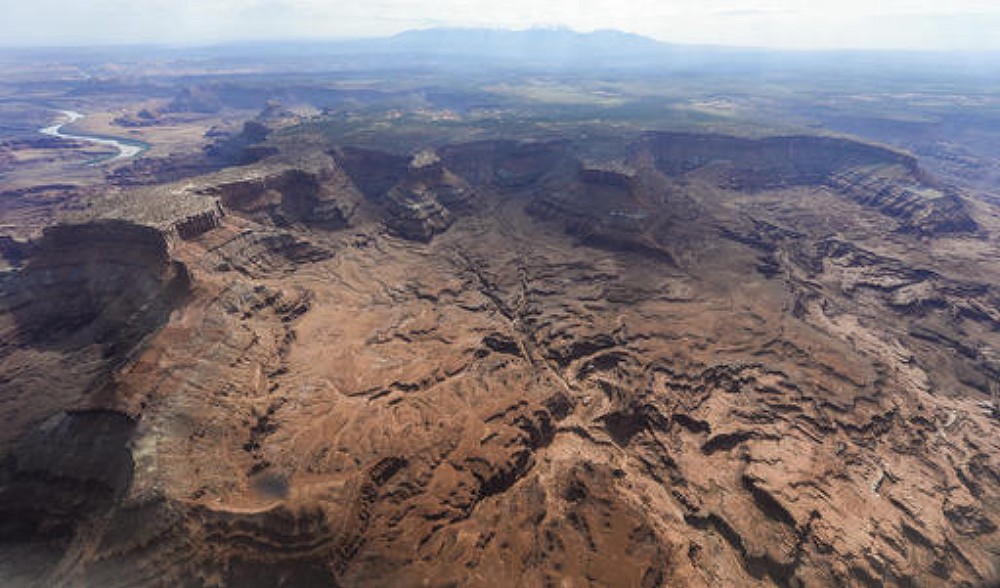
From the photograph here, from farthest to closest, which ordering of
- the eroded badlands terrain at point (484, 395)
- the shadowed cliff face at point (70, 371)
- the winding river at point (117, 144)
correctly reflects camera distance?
Result: the winding river at point (117, 144) < the shadowed cliff face at point (70, 371) < the eroded badlands terrain at point (484, 395)

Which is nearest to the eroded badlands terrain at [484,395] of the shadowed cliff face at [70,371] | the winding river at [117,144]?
the shadowed cliff face at [70,371]

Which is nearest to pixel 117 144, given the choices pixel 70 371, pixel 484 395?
pixel 70 371

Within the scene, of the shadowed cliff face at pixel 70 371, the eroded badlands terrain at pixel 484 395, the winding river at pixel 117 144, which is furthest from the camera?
the winding river at pixel 117 144

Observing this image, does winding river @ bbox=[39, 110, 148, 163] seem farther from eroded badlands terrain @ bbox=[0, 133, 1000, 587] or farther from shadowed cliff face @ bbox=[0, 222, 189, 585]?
shadowed cliff face @ bbox=[0, 222, 189, 585]

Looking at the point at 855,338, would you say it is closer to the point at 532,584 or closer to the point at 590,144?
the point at 532,584

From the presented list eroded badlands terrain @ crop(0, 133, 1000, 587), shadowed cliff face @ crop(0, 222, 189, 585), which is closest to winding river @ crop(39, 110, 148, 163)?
eroded badlands terrain @ crop(0, 133, 1000, 587)

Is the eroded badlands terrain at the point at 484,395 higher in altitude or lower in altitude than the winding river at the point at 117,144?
lower

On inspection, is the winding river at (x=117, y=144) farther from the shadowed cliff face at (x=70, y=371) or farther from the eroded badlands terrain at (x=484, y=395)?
the shadowed cliff face at (x=70, y=371)

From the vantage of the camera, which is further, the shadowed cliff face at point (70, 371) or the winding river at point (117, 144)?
the winding river at point (117, 144)

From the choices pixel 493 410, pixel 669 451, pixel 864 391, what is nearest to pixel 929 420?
pixel 864 391
